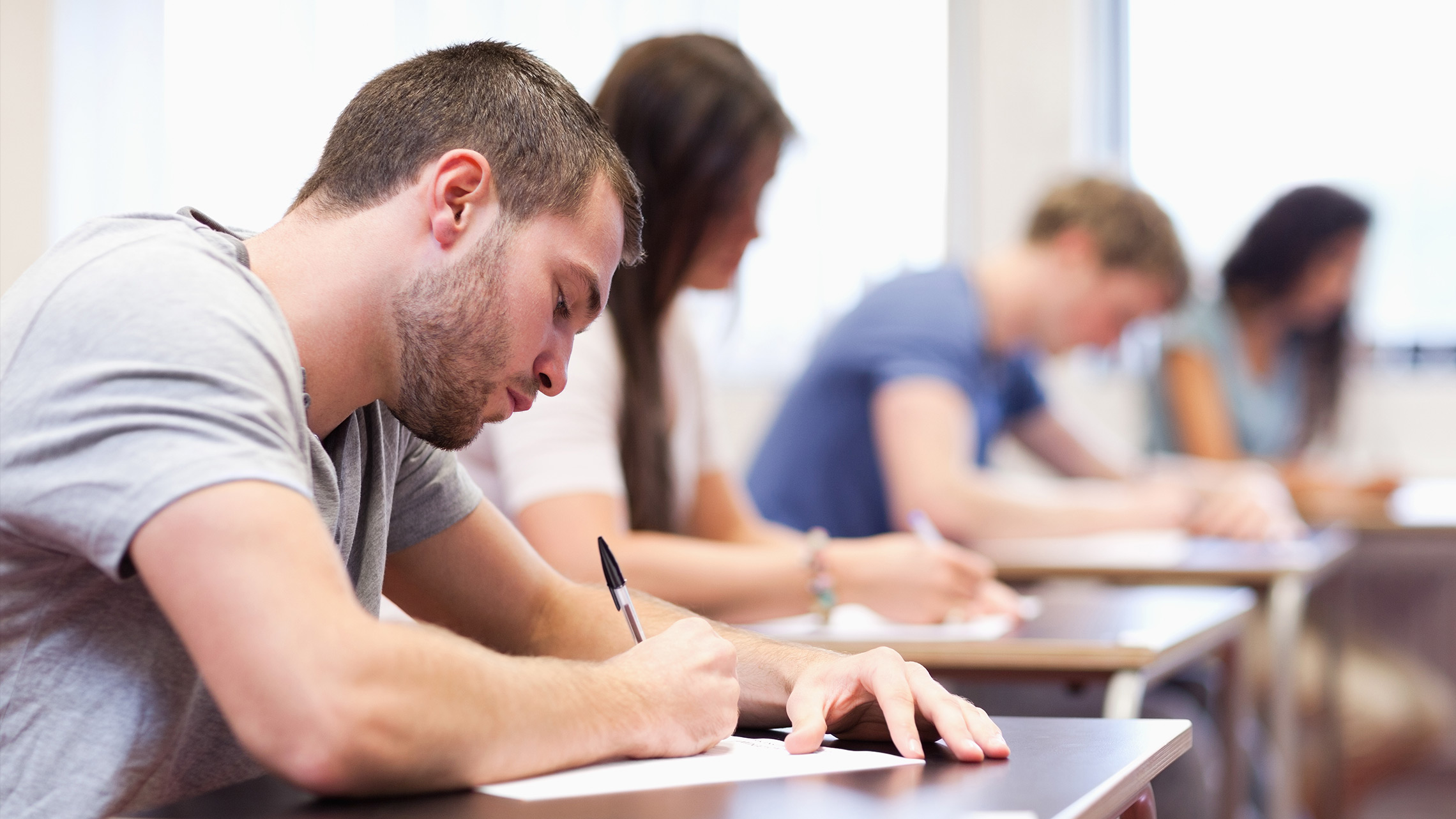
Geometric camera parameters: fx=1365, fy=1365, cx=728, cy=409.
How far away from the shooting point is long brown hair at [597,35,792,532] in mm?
1743

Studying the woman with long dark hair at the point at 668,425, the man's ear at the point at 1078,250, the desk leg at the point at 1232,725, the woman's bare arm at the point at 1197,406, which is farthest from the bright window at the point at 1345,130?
the woman with long dark hair at the point at 668,425

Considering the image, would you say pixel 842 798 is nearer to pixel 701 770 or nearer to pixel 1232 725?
pixel 701 770

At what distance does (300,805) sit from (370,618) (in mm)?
110

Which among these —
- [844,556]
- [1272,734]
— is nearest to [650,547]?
[844,556]

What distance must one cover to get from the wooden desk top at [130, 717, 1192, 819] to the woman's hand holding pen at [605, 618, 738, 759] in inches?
3.4

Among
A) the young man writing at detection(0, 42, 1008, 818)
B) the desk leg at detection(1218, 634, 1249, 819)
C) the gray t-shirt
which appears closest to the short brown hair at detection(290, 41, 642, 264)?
the young man writing at detection(0, 42, 1008, 818)

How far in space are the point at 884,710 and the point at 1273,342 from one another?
10.3 ft

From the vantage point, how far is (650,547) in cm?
166

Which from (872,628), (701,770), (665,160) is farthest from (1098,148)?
(701,770)

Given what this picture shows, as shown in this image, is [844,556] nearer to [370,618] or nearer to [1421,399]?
[370,618]

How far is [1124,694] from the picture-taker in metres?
1.35

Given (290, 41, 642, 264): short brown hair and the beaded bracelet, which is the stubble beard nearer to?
(290, 41, 642, 264): short brown hair

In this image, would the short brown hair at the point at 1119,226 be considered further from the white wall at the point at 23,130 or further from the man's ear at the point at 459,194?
the man's ear at the point at 459,194

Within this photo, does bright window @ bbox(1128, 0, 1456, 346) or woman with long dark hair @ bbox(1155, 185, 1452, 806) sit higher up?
bright window @ bbox(1128, 0, 1456, 346)
